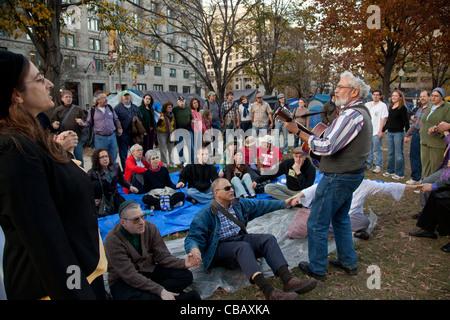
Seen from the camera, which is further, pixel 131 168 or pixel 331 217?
pixel 131 168

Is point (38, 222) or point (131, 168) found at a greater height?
point (38, 222)

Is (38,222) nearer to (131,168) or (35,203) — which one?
(35,203)

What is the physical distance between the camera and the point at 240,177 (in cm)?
653

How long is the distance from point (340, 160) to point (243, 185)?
3495mm

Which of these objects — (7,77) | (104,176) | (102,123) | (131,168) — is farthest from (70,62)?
(7,77)

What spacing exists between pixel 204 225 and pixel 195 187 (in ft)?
9.83

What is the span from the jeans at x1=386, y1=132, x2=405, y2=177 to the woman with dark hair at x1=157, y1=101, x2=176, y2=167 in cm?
582

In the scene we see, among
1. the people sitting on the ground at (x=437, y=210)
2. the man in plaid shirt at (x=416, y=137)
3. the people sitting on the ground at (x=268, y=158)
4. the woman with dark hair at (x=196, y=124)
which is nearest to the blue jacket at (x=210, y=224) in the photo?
the people sitting on the ground at (x=437, y=210)

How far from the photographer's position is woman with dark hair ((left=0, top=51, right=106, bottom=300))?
3.38ft

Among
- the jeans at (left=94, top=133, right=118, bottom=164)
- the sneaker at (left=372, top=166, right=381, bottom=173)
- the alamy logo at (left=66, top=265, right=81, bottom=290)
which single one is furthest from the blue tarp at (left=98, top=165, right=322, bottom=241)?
the sneaker at (left=372, top=166, right=381, bottom=173)

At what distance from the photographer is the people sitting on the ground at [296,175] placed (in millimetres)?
5668

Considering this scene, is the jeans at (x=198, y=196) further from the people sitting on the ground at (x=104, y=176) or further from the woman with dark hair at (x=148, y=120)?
the woman with dark hair at (x=148, y=120)

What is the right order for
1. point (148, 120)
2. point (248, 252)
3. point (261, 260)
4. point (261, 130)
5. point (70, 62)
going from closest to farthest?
point (248, 252), point (261, 260), point (148, 120), point (261, 130), point (70, 62)

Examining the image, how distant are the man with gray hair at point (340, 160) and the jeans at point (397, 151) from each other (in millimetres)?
5062
